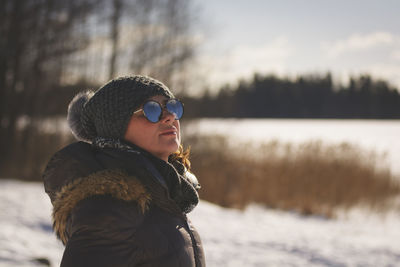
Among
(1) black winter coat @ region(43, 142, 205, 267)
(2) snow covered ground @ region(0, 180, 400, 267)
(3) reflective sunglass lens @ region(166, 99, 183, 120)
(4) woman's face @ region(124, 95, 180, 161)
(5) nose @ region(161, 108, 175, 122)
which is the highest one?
(3) reflective sunglass lens @ region(166, 99, 183, 120)

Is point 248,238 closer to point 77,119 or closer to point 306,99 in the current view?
point 77,119

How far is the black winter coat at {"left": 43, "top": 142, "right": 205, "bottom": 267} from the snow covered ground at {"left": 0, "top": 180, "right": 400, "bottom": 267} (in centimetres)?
195

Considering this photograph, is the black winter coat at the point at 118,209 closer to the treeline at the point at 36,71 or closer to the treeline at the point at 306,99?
the treeline at the point at 36,71

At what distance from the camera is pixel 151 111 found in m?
1.20

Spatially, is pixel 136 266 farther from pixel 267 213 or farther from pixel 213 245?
pixel 267 213

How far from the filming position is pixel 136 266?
3.36 feet

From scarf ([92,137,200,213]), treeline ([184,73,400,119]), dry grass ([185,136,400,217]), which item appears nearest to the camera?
scarf ([92,137,200,213])

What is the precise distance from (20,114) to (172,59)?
197 inches

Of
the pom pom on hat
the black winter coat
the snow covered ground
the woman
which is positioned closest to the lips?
the woman

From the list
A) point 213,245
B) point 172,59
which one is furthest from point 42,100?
point 213,245

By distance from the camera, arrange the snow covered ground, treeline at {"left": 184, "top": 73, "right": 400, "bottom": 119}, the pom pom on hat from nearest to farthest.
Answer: the pom pom on hat
the snow covered ground
treeline at {"left": 184, "top": 73, "right": 400, "bottom": 119}

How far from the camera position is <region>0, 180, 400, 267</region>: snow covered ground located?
3.33m

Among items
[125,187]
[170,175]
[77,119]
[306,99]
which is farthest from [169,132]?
[306,99]

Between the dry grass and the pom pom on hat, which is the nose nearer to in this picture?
the pom pom on hat
